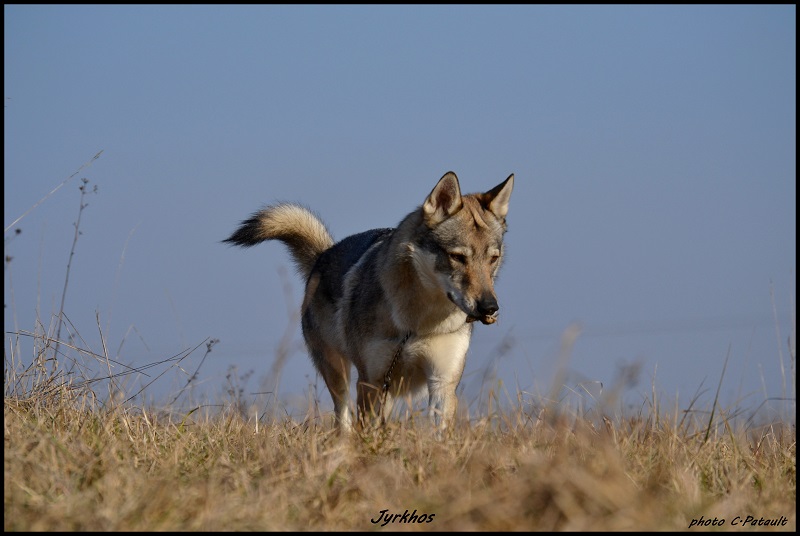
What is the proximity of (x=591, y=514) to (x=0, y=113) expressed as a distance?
3400 mm

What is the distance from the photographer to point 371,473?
3.66 metres

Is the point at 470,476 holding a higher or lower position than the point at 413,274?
lower

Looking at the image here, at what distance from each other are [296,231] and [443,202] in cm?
214

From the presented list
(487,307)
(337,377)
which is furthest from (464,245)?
(337,377)

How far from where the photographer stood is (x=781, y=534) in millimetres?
3293

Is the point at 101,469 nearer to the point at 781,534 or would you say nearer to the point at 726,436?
the point at 781,534

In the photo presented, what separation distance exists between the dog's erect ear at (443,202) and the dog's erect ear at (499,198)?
31 cm

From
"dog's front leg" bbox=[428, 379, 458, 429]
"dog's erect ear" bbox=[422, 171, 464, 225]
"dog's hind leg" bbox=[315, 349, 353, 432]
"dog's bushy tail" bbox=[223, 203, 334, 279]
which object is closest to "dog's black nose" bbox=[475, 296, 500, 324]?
"dog's front leg" bbox=[428, 379, 458, 429]

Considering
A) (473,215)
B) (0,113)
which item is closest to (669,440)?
(473,215)

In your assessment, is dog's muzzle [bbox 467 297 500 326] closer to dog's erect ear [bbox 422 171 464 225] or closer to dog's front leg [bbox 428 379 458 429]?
dog's front leg [bbox 428 379 458 429]

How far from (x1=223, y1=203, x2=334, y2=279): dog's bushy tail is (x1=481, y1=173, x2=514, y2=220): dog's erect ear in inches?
81.2

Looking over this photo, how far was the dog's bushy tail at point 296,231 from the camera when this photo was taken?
813cm

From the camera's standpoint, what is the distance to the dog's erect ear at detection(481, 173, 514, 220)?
6797 millimetres

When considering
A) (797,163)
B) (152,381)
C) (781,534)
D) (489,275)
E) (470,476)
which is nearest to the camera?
(781,534)
